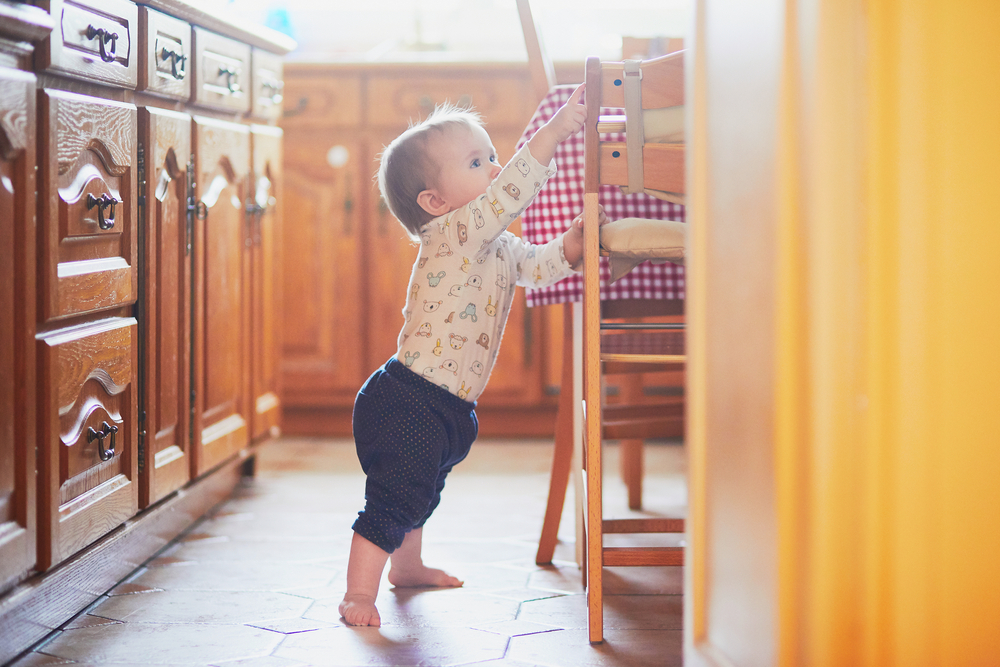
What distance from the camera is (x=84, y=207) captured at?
1.25m

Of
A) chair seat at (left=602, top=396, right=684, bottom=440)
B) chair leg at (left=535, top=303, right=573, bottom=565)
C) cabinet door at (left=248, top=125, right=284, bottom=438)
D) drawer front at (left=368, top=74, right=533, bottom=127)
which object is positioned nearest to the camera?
chair leg at (left=535, top=303, right=573, bottom=565)

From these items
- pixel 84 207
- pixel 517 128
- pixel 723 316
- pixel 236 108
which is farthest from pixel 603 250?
pixel 517 128

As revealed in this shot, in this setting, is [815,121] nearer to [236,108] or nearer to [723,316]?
[723,316]

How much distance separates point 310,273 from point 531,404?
2.25ft

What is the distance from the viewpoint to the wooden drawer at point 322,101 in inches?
100.0

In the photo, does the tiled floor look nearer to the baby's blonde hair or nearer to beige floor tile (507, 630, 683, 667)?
beige floor tile (507, 630, 683, 667)

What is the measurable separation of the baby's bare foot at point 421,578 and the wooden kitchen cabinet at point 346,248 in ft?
3.68

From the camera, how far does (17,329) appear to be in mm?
1097

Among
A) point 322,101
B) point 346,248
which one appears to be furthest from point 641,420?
point 322,101

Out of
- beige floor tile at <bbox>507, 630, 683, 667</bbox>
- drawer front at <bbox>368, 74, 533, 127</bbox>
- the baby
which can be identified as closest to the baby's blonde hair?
the baby

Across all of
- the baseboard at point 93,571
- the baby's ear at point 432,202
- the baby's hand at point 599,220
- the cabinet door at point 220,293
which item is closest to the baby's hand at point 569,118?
the baby's hand at point 599,220

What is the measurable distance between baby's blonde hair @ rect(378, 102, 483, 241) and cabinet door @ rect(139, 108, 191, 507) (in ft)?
1.21

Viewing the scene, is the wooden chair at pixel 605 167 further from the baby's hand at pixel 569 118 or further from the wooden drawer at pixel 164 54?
the wooden drawer at pixel 164 54

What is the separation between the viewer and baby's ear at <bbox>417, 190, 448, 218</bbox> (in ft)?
4.61
